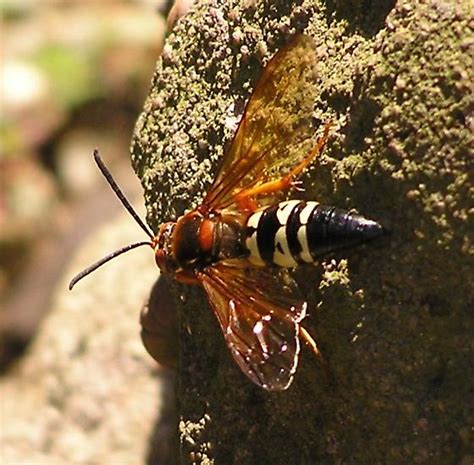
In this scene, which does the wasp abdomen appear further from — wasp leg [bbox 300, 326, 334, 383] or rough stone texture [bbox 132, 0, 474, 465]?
wasp leg [bbox 300, 326, 334, 383]

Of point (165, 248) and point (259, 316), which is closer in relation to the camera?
point (259, 316)

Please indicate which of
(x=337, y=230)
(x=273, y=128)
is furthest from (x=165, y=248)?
(x=337, y=230)

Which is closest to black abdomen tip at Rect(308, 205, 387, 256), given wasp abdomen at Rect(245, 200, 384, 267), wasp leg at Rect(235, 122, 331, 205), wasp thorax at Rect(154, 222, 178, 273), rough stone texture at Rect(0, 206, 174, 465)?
wasp abdomen at Rect(245, 200, 384, 267)

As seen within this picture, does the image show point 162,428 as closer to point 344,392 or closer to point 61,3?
point 344,392

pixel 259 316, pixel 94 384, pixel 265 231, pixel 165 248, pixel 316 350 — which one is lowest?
pixel 316 350

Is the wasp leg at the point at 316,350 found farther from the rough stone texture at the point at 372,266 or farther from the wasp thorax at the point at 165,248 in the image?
the wasp thorax at the point at 165,248

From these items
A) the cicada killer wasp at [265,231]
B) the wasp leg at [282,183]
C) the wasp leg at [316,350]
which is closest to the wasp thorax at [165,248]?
the cicada killer wasp at [265,231]

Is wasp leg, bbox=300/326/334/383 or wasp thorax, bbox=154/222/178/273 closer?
wasp leg, bbox=300/326/334/383

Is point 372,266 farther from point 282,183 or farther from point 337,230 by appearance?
point 282,183
